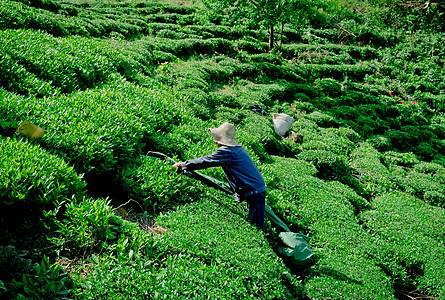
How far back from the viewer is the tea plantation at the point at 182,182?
3.65 m

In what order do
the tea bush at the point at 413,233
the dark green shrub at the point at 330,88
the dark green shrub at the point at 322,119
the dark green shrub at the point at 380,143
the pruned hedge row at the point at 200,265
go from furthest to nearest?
the dark green shrub at the point at 330,88 → the dark green shrub at the point at 322,119 → the dark green shrub at the point at 380,143 → the tea bush at the point at 413,233 → the pruned hedge row at the point at 200,265

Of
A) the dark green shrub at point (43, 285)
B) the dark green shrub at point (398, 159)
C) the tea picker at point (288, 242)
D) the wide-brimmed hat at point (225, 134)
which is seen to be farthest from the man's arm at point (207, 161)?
the dark green shrub at point (398, 159)

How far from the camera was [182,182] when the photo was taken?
557cm

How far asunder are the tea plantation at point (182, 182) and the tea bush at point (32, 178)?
23 mm

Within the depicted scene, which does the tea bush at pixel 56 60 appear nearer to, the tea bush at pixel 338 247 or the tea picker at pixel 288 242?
the tea picker at pixel 288 242

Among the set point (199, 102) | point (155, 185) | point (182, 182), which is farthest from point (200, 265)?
point (199, 102)

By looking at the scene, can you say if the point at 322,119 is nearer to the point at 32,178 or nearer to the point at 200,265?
the point at 200,265

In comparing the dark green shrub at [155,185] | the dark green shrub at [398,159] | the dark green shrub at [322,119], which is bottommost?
the dark green shrub at [398,159]

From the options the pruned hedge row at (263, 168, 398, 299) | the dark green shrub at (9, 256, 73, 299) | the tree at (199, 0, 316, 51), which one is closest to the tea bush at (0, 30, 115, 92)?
the dark green shrub at (9, 256, 73, 299)

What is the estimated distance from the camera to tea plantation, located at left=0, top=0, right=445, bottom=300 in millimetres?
3650

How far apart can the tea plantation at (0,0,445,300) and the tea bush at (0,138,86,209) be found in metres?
0.02

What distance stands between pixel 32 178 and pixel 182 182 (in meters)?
2.60

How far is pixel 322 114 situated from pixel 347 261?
10152 millimetres

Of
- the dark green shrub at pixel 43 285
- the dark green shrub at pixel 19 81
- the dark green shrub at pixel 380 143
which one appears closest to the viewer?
the dark green shrub at pixel 43 285
